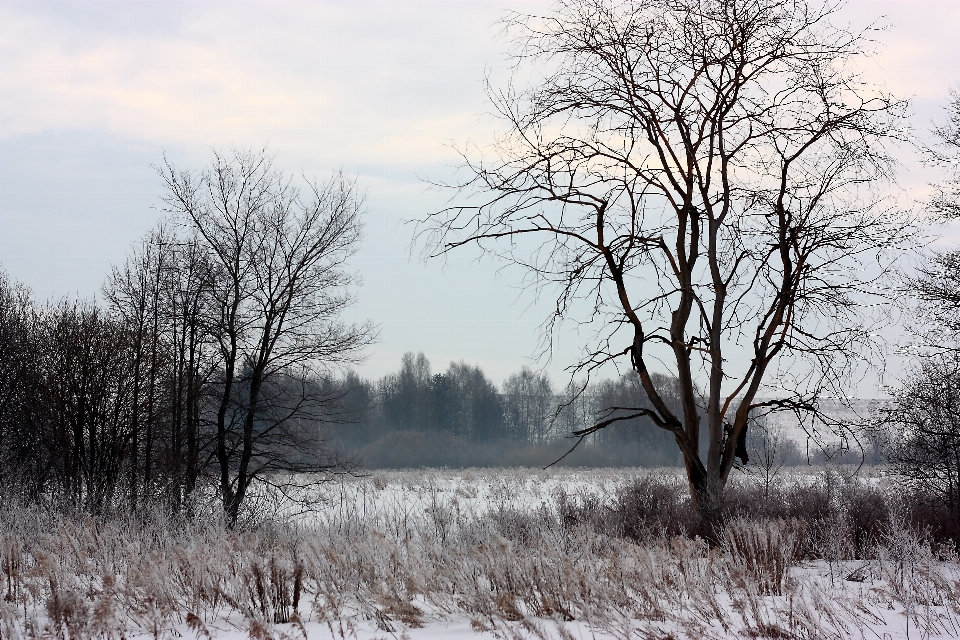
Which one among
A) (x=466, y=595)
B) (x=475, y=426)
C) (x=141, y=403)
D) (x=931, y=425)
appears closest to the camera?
(x=466, y=595)

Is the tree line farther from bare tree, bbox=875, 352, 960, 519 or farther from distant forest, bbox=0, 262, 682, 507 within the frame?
bare tree, bbox=875, 352, 960, 519

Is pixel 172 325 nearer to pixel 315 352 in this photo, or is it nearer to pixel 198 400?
pixel 198 400

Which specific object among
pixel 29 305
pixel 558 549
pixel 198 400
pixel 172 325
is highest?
pixel 29 305

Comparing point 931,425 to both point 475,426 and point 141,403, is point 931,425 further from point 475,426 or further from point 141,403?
point 475,426

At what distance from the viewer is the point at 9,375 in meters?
21.7

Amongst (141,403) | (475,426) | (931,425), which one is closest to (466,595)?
(931,425)

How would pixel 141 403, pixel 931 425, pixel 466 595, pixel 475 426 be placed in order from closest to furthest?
pixel 466 595 → pixel 931 425 → pixel 141 403 → pixel 475 426

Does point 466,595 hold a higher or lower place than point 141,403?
lower

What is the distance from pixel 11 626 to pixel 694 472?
30.5ft

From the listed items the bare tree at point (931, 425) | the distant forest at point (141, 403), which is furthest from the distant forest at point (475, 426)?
the bare tree at point (931, 425)

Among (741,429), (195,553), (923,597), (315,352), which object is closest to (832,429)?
(741,429)

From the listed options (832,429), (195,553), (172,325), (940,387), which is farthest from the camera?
(172,325)

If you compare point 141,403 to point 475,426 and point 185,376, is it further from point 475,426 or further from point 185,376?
point 475,426

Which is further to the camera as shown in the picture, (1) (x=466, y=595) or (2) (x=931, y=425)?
(2) (x=931, y=425)
